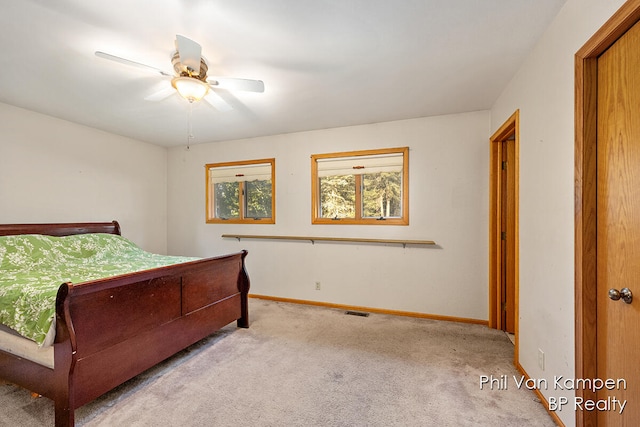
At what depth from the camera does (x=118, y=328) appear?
1.84 meters

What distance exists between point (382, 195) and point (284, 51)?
2.17 m

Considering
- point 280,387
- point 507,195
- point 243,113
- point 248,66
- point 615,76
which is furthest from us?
point 243,113

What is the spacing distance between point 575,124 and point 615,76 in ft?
0.80

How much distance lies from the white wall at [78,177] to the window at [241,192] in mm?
974

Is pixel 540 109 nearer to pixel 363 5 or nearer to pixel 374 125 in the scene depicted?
pixel 363 5

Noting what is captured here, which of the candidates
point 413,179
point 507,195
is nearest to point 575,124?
point 507,195

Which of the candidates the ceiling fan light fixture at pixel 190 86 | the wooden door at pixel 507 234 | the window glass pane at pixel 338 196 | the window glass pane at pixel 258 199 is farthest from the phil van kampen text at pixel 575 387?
the window glass pane at pixel 258 199

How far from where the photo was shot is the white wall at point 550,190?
58.1 inches

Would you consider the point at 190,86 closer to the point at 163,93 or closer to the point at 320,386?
the point at 163,93

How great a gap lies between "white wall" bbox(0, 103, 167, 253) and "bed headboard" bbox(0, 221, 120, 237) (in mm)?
109

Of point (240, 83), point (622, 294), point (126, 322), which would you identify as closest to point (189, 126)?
point (240, 83)

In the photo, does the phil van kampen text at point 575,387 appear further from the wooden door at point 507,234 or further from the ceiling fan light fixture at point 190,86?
the ceiling fan light fixture at point 190,86

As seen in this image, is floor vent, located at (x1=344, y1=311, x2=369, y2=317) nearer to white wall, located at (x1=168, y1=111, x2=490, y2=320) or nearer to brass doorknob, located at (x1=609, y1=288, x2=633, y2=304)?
white wall, located at (x1=168, y1=111, x2=490, y2=320)

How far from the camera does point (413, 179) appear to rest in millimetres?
3420
